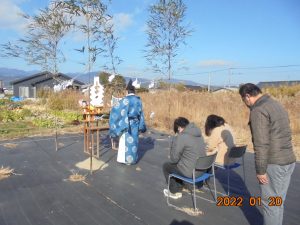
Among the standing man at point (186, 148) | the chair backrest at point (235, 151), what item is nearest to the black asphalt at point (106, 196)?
the standing man at point (186, 148)

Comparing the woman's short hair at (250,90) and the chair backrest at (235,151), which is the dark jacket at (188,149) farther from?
the woman's short hair at (250,90)

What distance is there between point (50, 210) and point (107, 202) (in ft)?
2.22

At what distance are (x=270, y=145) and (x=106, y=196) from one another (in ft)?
7.75

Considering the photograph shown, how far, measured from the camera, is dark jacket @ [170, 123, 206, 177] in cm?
386

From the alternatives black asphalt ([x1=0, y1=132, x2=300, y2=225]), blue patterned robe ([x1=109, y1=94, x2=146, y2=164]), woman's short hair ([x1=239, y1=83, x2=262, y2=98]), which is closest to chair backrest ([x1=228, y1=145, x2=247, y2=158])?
black asphalt ([x1=0, y1=132, x2=300, y2=225])

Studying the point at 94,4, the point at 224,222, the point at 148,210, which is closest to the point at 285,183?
the point at 224,222

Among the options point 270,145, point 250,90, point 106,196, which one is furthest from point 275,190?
point 106,196

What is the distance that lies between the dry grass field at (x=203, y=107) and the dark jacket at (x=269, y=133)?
21.3 ft

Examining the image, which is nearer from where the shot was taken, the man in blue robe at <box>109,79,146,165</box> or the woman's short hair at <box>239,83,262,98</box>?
the woman's short hair at <box>239,83,262,98</box>

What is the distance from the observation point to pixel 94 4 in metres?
5.75

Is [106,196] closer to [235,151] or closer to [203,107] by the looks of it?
[235,151]

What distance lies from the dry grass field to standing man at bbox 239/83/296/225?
6.43 metres

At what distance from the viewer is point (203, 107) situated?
11.4 meters

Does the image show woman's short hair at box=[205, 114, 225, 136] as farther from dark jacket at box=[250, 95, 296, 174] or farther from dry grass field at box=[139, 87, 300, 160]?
dry grass field at box=[139, 87, 300, 160]
